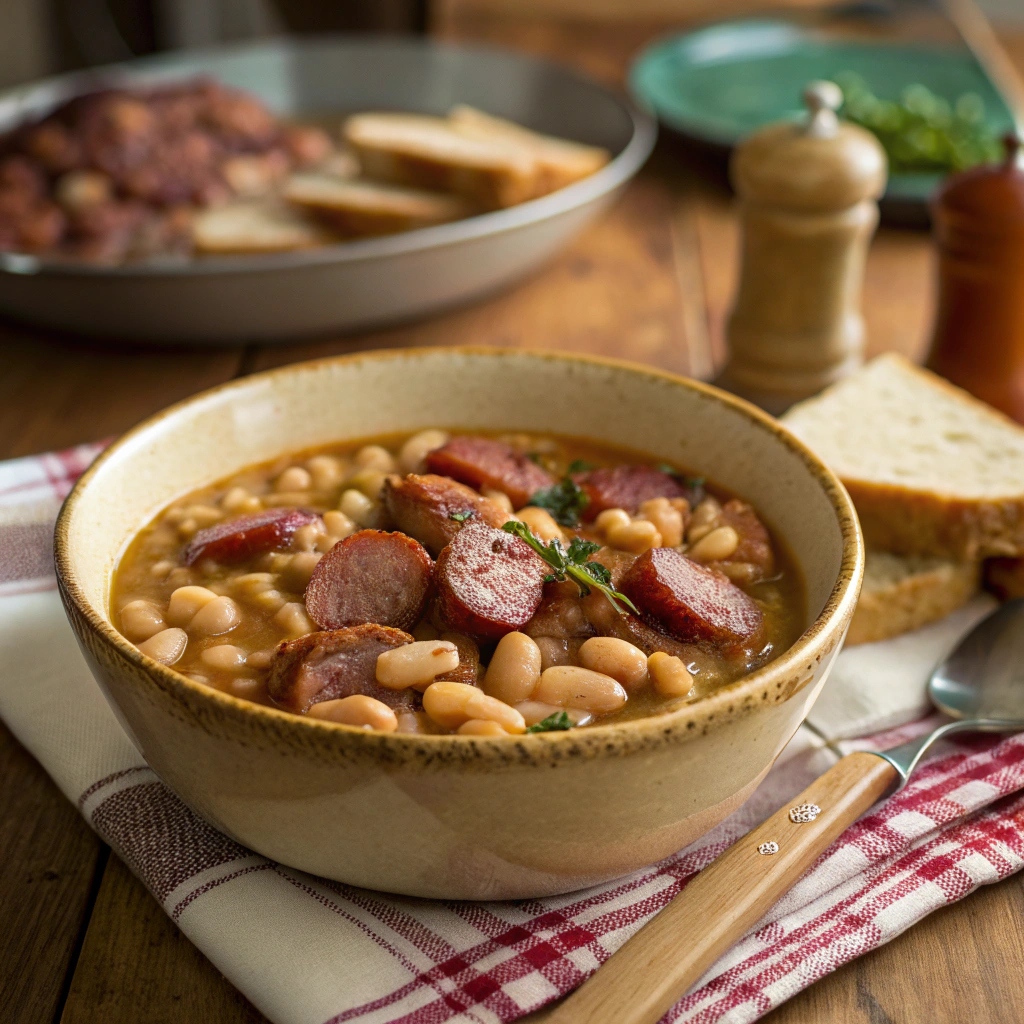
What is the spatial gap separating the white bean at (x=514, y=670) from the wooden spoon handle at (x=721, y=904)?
0.36 metres

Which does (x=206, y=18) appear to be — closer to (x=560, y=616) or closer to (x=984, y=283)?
(x=984, y=283)

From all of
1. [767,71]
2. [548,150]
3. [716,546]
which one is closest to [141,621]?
[716,546]

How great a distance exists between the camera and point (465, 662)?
6.01 feet

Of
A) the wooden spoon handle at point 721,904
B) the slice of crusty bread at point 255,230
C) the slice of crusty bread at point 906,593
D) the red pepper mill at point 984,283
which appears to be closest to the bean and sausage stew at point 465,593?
the wooden spoon handle at point 721,904

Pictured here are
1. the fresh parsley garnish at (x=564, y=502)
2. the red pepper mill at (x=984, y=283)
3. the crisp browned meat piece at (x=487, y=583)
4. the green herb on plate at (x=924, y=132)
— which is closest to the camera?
the crisp browned meat piece at (x=487, y=583)

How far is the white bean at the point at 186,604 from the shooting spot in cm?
198

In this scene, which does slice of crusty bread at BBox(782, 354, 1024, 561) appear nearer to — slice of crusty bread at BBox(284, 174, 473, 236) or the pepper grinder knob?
the pepper grinder knob

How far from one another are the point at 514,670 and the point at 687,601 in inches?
12.0

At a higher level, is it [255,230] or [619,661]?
[619,661]

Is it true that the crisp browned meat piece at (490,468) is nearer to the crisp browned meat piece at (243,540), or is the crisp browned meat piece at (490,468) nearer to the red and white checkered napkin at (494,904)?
the crisp browned meat piece at (243,540)

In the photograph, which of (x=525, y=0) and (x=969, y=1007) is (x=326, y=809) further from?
(x=525, y=0)

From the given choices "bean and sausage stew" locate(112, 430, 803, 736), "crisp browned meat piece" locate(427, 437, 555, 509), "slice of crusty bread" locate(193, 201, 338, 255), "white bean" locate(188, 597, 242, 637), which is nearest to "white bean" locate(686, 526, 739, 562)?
"bean and sausage stew" locate(112, 430, 803, 736)

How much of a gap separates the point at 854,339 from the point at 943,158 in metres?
1.45

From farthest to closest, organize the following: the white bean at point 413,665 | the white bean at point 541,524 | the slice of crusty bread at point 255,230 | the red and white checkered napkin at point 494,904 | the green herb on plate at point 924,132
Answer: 1. the green herb on plate at point 924,132
2. the slice of crusty bread at point 255,230
3. the white bean at point 541,524
4. the white bean at point 413,665
5. the red and white checkered napkin at point 494,904
